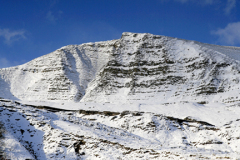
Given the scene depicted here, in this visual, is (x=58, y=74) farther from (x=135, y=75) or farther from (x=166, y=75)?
(x=166, y=75)

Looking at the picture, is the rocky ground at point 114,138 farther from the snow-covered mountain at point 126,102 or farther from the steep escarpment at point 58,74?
the steep escarpment at point 58,74

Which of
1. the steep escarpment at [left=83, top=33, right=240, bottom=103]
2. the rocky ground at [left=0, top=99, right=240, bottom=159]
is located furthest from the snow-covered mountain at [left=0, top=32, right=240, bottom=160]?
the steep escarpment at [left=83, top=33, right=240, bottom=103]

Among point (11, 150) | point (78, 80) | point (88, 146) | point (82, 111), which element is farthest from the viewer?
point (78, 80)

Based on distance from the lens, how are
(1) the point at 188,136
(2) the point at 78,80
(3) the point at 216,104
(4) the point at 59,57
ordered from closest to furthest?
(1) the point at 188,136 < (3) the point at 216,104 < (2) the point at 78,80 < (4) the point at 59,57

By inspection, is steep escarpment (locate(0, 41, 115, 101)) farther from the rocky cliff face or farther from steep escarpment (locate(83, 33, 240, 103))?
steep escarpment (locate(83, 33, 240, 103))

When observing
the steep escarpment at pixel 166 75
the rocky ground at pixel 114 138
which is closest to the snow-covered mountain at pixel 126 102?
the rocky ground at pixel 114 138

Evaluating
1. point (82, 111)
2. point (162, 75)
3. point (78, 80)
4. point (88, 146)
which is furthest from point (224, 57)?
point (88, 146)

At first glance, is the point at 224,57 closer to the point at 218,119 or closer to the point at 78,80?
the point at 218,119
